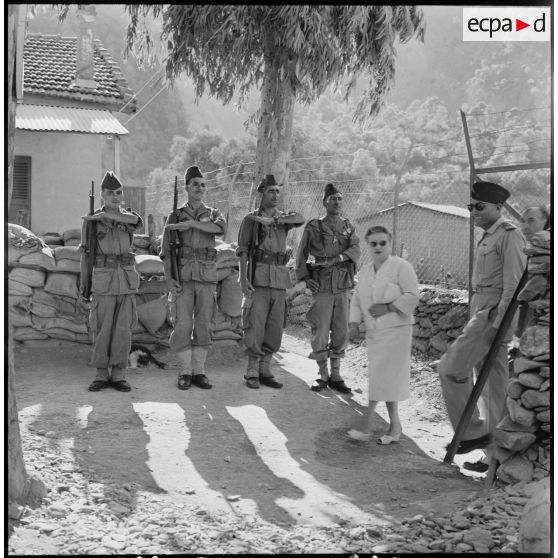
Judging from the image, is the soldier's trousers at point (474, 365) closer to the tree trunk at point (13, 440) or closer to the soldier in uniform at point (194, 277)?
the soldier in uniform at point (194, 277)

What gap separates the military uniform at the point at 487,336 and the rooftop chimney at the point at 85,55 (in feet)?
36.7

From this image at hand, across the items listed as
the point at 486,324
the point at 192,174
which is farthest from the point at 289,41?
the point at 486,324

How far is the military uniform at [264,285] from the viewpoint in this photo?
6.98 metres

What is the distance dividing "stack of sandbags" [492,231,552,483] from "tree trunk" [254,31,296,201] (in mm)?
5459

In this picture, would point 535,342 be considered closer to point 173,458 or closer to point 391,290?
point 391,290

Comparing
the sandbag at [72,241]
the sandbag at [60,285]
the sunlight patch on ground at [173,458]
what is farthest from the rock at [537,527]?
the sandbag at [72,241]

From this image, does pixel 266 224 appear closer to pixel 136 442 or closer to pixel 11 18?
pixel 136 442

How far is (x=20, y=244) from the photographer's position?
8047 millimetres

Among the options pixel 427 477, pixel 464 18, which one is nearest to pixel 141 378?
pixel 427 477

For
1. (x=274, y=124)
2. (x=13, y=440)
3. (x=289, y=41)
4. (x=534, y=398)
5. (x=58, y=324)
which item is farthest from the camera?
(x=274, y=124)

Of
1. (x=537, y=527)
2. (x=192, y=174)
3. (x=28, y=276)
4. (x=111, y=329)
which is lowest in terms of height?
(x=537, y=527)

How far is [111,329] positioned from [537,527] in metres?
4.55

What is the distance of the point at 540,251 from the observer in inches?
180

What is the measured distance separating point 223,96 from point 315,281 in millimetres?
4467
